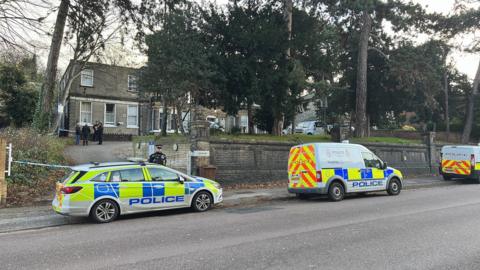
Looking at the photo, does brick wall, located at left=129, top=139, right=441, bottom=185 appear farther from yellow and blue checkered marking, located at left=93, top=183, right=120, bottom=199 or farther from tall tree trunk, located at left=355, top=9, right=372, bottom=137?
tall tree trunk, located at left=355, top=9, right=372, bottom=137

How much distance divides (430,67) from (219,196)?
18490mm

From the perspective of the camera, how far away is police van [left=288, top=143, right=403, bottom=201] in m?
13.3

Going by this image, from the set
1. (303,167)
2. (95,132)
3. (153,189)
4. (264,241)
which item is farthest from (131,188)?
(95,132)

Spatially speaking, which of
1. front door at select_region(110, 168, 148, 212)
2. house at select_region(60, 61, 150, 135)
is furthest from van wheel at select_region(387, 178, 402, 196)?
house at select_region(60, 61, 150, 135)

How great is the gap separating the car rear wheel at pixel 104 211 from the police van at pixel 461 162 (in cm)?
1847

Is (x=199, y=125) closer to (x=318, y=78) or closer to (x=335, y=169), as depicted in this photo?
(x=335, y=169)

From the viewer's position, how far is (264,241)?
7117mm

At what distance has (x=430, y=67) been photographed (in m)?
24.1

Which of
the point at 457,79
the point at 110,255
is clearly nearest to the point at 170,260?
the point at 110,255

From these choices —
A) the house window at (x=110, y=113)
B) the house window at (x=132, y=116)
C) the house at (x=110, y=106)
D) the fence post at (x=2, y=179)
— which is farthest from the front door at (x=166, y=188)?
the house window at (x=132, y=116)

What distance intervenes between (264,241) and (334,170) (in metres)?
6.96

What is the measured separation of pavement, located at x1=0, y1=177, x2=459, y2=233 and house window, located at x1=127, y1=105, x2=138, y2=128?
76.9ft

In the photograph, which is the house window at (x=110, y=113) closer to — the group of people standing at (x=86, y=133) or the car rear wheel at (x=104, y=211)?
the group of people standing at (x=86, y=133)

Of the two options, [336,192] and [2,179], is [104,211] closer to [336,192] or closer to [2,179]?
[2,179]
